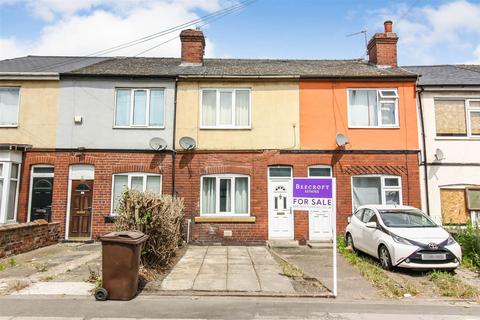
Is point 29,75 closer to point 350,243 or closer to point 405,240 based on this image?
point 350,243

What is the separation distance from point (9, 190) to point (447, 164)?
16.4 metres

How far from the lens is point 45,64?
15938mm

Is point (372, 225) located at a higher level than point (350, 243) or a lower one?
higher

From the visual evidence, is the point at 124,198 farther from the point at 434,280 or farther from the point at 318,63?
the point at 318,63

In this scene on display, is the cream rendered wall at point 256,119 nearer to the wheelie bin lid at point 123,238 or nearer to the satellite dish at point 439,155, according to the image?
the satellite dish at point 439,155

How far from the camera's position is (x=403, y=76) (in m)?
14.1

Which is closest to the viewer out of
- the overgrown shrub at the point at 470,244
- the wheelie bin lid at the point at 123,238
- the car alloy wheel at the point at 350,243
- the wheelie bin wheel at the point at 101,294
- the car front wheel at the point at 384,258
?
the wheelie bin wheel at the point at 101,294

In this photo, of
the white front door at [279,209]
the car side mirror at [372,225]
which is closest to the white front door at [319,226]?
the white front door at [279,209]

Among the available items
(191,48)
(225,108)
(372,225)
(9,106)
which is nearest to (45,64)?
(9,106)

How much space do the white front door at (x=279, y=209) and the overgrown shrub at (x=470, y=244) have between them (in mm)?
5480

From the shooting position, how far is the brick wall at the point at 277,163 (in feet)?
44.4

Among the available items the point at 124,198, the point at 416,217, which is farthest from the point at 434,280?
the point at 124,198

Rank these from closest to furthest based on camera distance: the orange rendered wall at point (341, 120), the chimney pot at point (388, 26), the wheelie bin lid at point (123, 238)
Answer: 1. the wheelie bin lid at point (123, 238)
2. the orange rendered wall at point (341, 120)
3. the chimney pot at point (388, 26)

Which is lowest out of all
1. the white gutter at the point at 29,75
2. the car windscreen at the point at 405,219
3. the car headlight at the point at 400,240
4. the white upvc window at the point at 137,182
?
the car headlight at the point at 400,240
